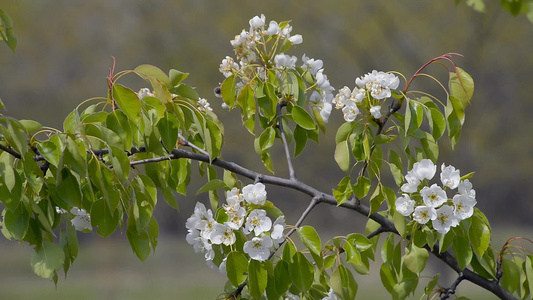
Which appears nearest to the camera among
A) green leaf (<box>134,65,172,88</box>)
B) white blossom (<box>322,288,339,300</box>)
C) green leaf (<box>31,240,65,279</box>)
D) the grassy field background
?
green leaf (<box>31,240,65,279</box>)

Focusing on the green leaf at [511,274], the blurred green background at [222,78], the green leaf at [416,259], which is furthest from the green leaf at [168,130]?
the blurred green background at [222,78]

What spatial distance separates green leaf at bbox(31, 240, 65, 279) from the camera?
0.71 meters

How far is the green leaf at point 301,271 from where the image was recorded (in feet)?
2.62

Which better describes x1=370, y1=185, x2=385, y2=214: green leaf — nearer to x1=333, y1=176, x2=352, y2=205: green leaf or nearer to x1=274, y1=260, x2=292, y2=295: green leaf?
x1=333, y1=176, x2=352, y2=205: green leaf

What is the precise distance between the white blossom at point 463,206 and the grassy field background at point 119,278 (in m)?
4.11

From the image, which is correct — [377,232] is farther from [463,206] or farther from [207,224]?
[207,224]

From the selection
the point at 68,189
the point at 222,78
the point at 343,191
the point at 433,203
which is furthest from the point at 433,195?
the point at 222,78

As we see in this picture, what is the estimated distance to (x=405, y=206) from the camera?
0.83m

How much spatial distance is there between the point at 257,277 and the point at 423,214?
236 mm

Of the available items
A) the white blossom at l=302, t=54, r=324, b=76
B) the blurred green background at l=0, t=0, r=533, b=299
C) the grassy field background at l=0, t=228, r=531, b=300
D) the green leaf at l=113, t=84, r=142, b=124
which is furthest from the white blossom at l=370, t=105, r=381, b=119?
the grassy field background at l=0, t=228, r=531, b=300

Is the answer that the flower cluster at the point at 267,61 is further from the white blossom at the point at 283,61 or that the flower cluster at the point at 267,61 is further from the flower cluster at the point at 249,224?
the flower cluster at the point at 249,224

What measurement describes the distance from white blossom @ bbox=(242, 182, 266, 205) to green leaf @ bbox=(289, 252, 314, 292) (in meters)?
0.08

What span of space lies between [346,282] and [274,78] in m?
0.36

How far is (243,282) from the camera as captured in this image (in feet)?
2.72
